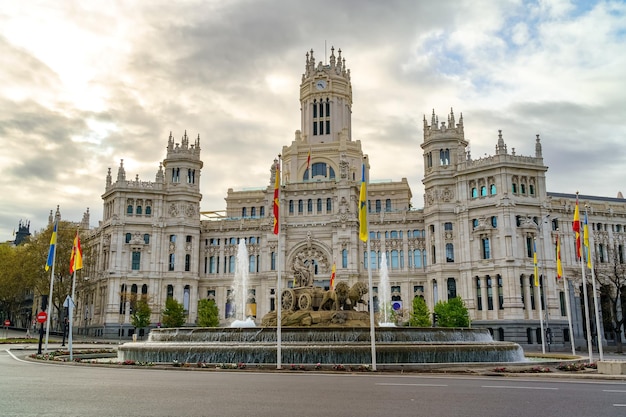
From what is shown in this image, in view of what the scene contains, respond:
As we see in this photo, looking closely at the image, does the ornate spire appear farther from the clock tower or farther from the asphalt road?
the asphalt road

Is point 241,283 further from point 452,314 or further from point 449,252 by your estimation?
point 452,314

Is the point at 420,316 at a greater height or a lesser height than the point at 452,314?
lesser

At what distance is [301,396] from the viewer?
1798 centimetres

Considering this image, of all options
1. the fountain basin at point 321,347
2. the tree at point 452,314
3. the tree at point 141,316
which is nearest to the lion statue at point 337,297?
the fountain basin at point 321,347

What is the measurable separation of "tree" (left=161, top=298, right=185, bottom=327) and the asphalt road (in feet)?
215

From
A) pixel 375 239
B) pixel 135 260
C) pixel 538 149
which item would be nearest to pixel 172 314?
pixel 135 260

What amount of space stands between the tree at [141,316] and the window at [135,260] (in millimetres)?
9490

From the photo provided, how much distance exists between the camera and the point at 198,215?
104m

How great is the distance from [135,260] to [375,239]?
42087 millimetres

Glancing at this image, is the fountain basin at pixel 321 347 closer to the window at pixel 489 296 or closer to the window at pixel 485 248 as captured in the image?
the window at pixel 489 296

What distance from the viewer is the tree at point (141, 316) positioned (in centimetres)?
8881

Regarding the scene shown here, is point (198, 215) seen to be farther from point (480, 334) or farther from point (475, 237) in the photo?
point (480, 334)

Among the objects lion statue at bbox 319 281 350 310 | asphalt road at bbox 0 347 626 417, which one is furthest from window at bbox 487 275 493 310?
asphalt road at bbox 0 347 626 417

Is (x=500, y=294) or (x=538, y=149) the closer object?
(x=500, y=294)
